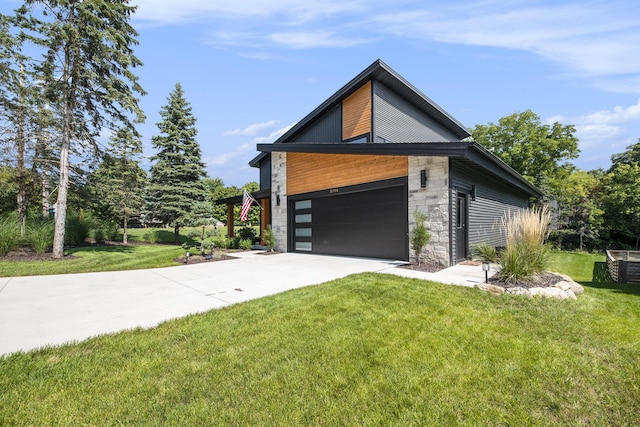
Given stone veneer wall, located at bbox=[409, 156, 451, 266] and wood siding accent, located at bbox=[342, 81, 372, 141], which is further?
wood siding accent, located at bbox=[342, 81, 372, 141]

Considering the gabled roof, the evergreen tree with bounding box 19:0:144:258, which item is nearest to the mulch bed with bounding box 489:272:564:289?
the gabled roof

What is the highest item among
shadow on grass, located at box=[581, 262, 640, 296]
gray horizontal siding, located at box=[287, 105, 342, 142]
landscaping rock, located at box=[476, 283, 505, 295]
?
gray horizontal siding, located at box=[287, 105, 342, 142]

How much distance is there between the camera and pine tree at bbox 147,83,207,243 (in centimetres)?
1731

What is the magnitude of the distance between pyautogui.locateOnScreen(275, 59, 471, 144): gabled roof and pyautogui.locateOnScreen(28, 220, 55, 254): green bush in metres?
9.88

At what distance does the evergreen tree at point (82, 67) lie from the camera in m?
10.0

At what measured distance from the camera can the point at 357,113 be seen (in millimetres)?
10625

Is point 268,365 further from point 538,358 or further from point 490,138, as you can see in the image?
point 490,138

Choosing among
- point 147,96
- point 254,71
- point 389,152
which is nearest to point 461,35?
point 389,152

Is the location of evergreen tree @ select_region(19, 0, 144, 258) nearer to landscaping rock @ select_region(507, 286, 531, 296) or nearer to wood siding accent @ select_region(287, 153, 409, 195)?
wood siding accent @ select_region(287, 153, 409, 195)

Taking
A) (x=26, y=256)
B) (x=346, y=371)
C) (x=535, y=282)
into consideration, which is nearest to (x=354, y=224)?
(x=535, y=282)

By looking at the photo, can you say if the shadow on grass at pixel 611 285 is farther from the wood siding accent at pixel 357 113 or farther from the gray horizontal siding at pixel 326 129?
the gray horizontal siding at pixel 326 129

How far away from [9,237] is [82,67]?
653 centimetres

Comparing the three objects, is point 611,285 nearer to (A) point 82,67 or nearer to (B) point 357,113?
(B) point 357,113

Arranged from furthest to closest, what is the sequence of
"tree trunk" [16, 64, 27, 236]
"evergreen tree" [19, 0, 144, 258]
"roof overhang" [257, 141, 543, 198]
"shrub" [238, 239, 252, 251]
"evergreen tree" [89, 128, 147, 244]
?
"evergreen tree" [89, 128, 147, 244]
"shrub" [238, 239, 252, 251]
"tree trunk" [16, 64, 27, 236]
"evergreen tree" [19, 0, 144, 258]
"roof overhang" [257, 141, 543, 198]
